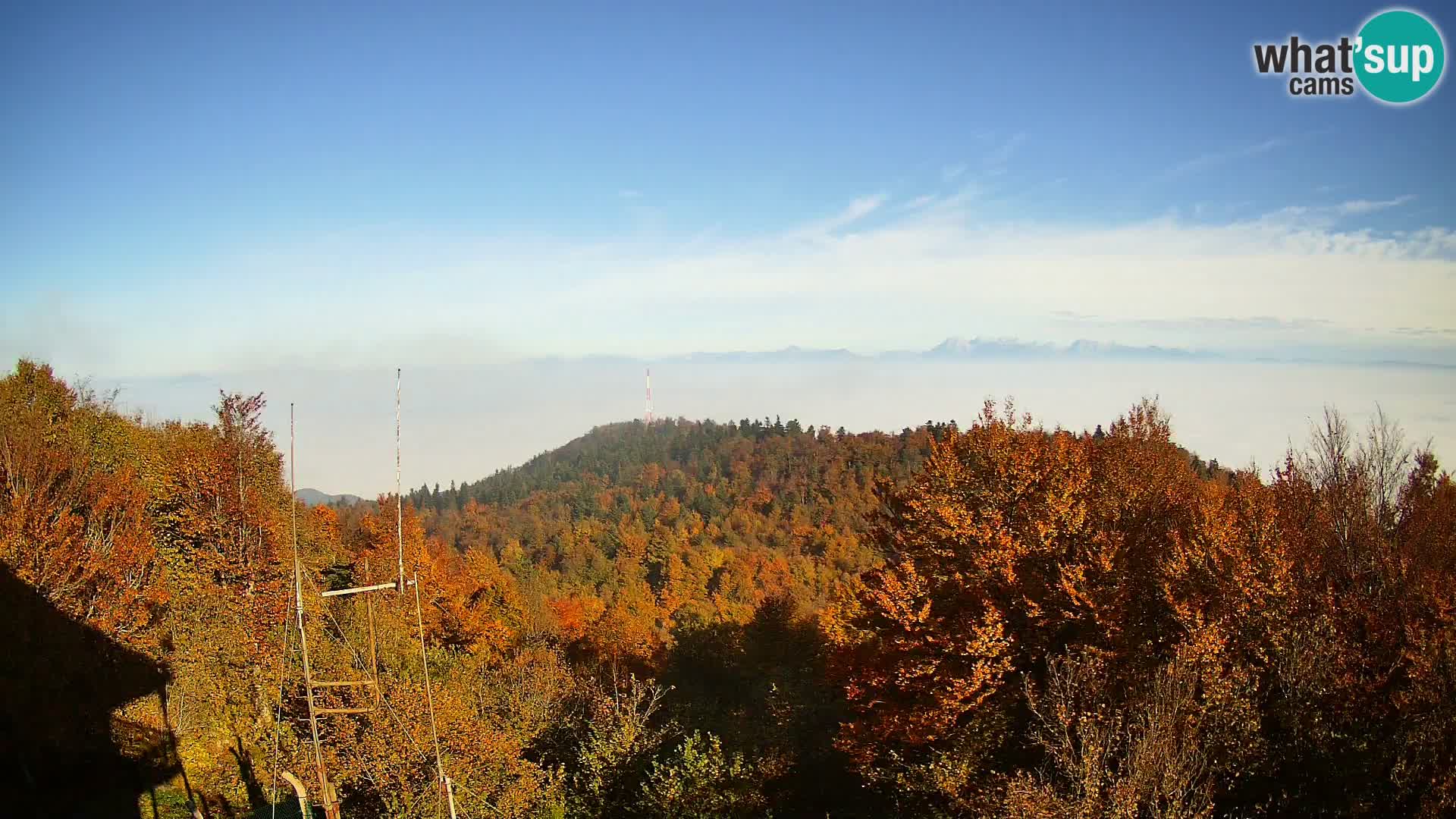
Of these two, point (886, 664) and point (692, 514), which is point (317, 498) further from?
point (886, 664)

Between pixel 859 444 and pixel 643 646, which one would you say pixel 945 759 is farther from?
pixel 859 444

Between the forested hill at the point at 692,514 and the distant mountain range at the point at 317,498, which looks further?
the forested hill at the point at 692,514

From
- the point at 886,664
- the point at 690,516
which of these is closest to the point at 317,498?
the point at 690,516

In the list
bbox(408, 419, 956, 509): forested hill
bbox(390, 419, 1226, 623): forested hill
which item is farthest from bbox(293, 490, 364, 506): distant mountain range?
bbox(408, 419, 956, 509): forested hill

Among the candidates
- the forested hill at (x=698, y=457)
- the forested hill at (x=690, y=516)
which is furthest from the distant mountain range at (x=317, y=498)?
the forested hill at (x=698, y=457)

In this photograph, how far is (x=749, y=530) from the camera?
10988 centimetres

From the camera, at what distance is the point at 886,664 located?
2502 cm

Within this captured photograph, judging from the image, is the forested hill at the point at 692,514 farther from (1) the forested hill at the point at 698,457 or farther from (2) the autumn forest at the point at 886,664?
(2) the autumn forest at the point at 886,664

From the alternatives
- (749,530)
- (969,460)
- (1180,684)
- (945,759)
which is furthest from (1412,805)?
(749,530)

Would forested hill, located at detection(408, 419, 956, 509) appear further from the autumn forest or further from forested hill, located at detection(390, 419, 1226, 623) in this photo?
the autumn forest

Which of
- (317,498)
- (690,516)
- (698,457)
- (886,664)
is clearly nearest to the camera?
(886,664)

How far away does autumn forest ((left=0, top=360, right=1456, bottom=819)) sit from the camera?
15969mm

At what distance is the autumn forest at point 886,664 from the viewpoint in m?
16.0

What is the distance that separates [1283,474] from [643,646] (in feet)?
114
